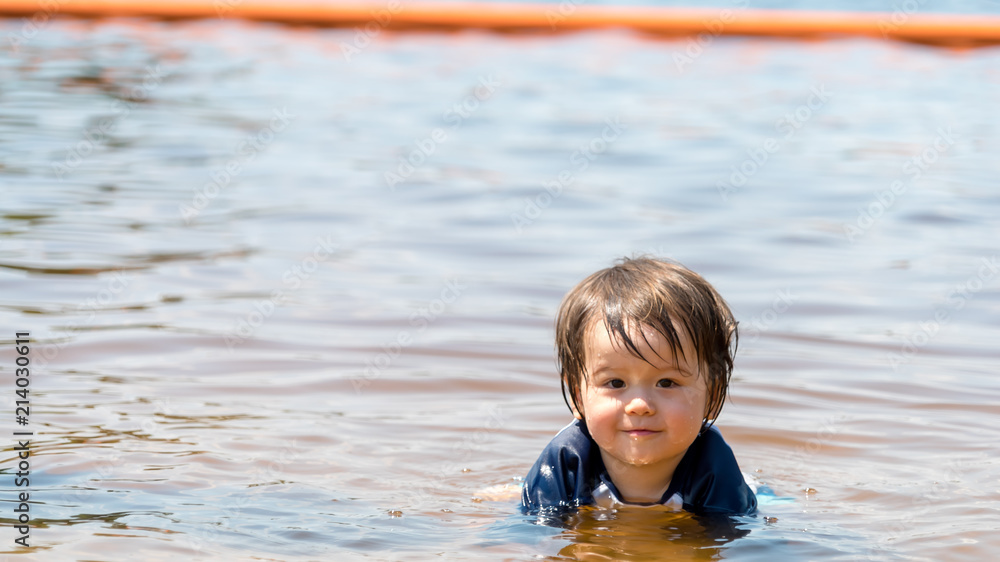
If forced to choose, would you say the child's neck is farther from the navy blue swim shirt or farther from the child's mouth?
the child's mouth

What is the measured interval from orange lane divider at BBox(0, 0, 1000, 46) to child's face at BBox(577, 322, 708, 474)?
14759 mm

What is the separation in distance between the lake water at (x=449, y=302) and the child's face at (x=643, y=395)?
0.28 metres

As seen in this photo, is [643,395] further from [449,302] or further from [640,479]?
[449,302]

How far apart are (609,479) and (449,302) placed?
2.62 meters

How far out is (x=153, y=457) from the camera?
3803 millimetres

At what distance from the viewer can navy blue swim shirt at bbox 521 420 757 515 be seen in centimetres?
333

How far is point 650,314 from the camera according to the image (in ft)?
10.2

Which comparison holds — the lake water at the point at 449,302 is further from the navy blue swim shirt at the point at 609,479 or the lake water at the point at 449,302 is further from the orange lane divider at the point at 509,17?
the orange lane divider at the point at 509,17

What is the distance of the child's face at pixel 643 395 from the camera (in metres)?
3.10

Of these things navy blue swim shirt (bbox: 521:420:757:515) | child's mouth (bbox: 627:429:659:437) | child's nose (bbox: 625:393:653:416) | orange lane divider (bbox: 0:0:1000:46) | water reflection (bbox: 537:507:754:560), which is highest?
orange lane divider (bbox: 0:0:1000:46)

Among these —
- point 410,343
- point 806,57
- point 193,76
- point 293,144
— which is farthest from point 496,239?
point 806,57

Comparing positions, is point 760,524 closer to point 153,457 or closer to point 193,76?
point 153,457

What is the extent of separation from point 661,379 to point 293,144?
24.4 ft

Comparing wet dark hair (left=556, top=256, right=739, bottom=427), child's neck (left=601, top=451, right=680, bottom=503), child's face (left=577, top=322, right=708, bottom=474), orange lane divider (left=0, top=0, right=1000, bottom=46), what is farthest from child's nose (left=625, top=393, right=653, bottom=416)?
orange lane divider (left=0, top=0, right=1000, bottom=46)
